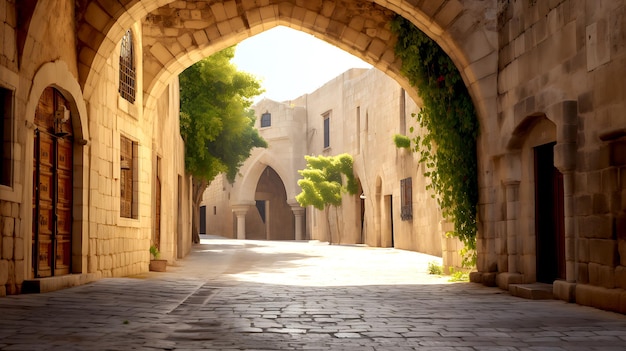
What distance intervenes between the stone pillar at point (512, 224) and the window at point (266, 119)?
28876mm

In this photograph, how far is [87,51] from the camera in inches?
357

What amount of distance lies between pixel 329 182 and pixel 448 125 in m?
18.7

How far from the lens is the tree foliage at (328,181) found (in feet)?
92.3

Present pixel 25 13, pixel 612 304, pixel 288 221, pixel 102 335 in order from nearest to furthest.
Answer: pixel 102 335 → pixel 612 304 → pixel 25 13 → pixel 288 221

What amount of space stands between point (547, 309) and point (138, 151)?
7.19m

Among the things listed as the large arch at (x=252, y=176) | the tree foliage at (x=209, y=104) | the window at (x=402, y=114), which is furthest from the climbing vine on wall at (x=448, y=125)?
the large arch at (x=252, y=176)

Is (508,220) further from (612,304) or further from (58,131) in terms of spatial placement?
(58,131)

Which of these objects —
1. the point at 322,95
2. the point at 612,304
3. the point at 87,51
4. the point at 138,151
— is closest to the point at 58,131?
the point at 87,51

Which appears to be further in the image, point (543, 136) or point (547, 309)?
point (543, 136)

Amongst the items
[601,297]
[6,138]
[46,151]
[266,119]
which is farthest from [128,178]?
[266,119]

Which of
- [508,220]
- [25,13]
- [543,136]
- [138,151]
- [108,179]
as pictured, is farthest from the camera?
[138,151]

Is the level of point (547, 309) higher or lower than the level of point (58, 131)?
lower

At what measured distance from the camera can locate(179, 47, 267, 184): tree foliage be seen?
753 inches

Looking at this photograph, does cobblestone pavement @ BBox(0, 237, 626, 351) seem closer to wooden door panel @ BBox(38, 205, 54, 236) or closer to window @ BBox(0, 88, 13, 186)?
wooden door panel @ BBox(38, 205, 54, 236)
